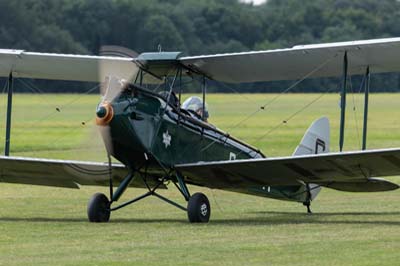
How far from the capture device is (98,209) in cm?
1495

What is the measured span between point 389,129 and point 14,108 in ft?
56.4

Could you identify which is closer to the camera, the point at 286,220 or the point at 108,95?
the point at 108,95

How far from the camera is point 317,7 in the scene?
69.9 m

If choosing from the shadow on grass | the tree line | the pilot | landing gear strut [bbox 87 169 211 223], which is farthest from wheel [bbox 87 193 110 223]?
the tree line

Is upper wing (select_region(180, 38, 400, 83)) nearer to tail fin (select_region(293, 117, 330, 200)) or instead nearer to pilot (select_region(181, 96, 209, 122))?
pilot (select_region(181, 96, 209, 122))

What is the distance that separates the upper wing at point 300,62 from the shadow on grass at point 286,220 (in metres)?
1.98

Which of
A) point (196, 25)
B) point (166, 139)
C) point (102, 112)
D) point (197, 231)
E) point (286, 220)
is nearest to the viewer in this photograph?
point (197, 231)

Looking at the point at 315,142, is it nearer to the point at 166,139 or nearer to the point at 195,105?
the point at 195,105

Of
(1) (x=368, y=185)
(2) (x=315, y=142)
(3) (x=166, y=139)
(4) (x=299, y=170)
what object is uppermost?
(3) (x=166, y=139)

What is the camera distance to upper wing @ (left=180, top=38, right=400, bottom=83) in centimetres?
1520

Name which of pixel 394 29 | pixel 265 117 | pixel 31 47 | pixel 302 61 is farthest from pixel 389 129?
pixel 302 61

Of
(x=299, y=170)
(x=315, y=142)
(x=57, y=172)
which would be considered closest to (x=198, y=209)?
(x=299, y=170)

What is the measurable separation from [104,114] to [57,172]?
238cm

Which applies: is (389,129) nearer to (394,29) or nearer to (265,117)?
(265,117)
